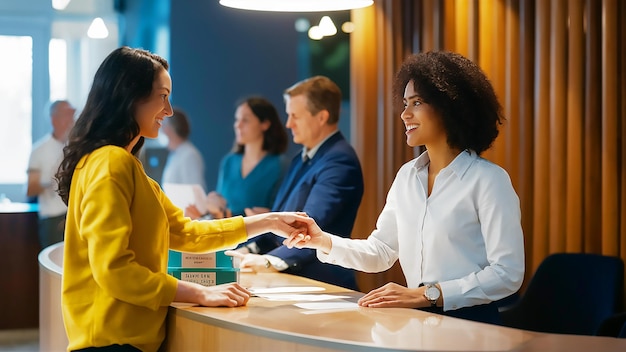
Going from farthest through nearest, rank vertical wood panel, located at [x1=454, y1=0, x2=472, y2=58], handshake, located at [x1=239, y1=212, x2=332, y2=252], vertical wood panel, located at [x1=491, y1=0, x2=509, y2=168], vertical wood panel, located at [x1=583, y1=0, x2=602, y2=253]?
vertical wood panel, located at [x1=454, y1=0, x2=472, y2=58] → vertical wood panel, located at [x1=491, y1=0, x2=509, y2=168] → vertical wood panel, located at [x1=583, y1=0, x2=602, y2=253] → handshake, located at [x1=239, y1=212, x2=332, y2=252]

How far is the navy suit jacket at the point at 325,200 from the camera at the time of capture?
453 cm

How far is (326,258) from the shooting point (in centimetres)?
383

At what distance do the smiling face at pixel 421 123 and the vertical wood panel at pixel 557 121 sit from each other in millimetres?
1773

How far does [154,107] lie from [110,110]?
156mm

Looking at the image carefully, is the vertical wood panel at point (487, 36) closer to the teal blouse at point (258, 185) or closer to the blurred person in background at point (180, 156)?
the teal blouse at point (258, 185)

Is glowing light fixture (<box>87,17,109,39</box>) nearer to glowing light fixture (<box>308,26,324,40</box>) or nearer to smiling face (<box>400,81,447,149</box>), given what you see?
glowing light fixture (<box>308,26,324,40</box>)

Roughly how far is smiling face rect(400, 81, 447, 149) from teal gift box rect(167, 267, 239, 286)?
868 millimetres

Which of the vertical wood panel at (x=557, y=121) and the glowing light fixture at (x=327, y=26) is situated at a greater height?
the glowing light fixture at (x=327, y=26)

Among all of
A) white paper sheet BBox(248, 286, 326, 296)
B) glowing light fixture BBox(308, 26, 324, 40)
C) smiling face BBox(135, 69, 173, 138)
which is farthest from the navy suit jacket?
glowing light fixture BBox(308, 26, 324, 40)

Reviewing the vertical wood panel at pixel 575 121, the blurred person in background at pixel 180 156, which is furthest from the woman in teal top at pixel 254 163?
the vertical wood panel at pixel 575 121

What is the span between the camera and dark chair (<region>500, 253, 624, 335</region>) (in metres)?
4.62

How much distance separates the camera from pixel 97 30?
8.24m

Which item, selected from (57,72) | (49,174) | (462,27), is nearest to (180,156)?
(49,174)

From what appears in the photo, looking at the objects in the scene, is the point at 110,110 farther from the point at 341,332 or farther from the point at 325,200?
the point at 325,200
